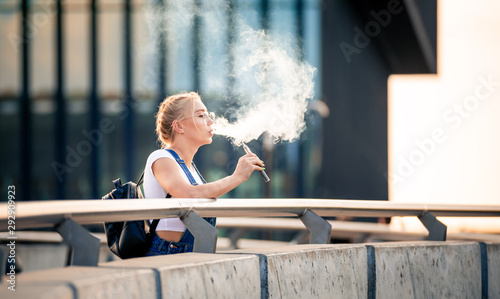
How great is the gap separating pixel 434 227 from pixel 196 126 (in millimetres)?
1700

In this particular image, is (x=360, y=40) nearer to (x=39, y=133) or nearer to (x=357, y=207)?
(x=39, y=133)

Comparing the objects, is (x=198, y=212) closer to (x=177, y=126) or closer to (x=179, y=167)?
(x=179, y=167)

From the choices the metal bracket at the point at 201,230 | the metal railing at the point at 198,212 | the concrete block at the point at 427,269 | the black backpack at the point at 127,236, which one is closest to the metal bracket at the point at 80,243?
the metal railing at the point at 198,212

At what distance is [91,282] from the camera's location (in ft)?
7.20

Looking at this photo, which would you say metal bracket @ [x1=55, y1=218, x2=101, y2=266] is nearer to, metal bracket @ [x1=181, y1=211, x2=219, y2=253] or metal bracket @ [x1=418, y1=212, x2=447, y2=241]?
metal bracket @ [x1=181, y1=211, x2=219, y2=253]

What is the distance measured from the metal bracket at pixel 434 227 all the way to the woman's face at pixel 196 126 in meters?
1.53

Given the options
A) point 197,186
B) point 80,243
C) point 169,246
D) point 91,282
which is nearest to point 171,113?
point 197,186

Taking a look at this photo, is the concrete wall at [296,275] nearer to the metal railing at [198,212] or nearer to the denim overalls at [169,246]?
the metal railing at [198,212]

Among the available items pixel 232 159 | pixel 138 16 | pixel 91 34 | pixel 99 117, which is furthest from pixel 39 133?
pixel 232 159

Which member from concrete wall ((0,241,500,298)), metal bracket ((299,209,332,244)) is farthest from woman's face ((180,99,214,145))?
concrete wall ((0,241,500,298))

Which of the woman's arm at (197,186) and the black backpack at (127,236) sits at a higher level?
the woman's arm at (197,186)

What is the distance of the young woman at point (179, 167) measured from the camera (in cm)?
363

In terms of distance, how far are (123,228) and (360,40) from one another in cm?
1546

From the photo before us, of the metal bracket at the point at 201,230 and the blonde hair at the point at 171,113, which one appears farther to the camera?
the blonde hair at the point at 171,113
